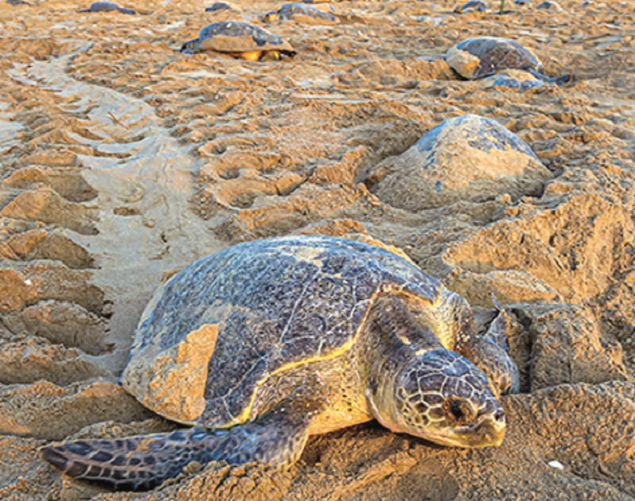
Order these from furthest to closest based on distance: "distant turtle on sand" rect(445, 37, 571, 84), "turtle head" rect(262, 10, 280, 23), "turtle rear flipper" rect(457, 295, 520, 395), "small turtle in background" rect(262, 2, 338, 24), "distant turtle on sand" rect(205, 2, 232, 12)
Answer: "distant turtle on sand" rect(205, 2, 232, 12) → "turtle head" rect(262, 10, 280, 23) → "small turtle in background" rect(262, 2, 338, 24) → "distant turtle on sand" rect(445, 37, 571, 84) → "turtle rear flipper" rect(457, 295, 520, 395)

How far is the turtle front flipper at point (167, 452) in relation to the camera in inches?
62.1

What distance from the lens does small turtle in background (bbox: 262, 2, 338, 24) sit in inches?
381

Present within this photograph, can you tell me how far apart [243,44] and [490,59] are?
3.45 meters

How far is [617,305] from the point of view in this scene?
8.24ft

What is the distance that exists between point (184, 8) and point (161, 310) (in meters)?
10.8

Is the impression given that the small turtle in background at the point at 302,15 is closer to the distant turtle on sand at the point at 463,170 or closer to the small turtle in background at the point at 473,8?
the small turtle in background at the point at 473,8

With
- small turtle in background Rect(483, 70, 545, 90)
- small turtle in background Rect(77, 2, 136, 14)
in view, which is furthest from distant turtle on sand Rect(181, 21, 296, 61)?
small turtle in background Rect(77, 2, 136, 14)

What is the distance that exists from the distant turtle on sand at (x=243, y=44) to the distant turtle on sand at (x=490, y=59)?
2400 millimetres

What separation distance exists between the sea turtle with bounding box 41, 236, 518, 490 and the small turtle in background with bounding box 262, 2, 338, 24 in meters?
8.66

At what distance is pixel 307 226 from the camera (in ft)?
10.5

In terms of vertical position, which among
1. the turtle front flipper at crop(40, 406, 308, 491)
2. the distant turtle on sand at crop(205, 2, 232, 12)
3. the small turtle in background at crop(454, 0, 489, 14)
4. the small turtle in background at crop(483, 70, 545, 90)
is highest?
the turtle front flipper at crop(40, 406, 308, 491)

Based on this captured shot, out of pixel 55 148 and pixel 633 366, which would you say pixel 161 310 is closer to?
pixel 633 366

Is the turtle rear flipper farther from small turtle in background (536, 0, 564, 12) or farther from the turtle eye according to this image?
small turtle in background (536, 0, 564, 12)

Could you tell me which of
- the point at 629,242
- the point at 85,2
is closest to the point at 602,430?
the point at 629,242
